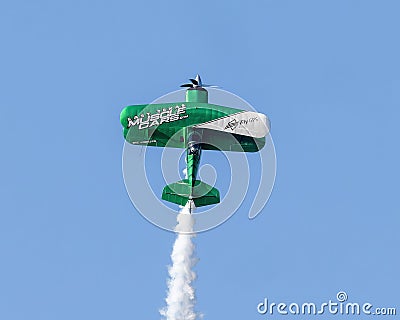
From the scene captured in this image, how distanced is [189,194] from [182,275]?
24.5 ft

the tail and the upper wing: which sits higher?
the upper wing

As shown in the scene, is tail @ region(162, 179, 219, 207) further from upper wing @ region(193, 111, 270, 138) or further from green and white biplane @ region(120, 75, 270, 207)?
upper wing @ region(193, 111, 270, 138)

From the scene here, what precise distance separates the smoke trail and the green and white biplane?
2.48m

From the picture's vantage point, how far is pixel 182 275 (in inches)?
4592

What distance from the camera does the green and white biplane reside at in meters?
112

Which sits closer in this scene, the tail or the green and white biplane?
the tail

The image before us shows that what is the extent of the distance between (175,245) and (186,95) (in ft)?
34.9

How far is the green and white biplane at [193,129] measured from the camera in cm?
11219

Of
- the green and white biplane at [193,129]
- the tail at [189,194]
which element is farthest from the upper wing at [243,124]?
the tail at [189,194]

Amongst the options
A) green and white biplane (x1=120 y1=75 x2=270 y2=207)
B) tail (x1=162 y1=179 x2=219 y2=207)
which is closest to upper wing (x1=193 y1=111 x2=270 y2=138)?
green and white biplane (x1=120 y1=75 x2=270 y2=207)

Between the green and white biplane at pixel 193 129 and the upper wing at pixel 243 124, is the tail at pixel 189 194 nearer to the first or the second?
the green and white biplane at pixel 193 129

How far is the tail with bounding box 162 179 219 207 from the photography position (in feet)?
367

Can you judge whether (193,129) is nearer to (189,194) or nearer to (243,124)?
(243,124)

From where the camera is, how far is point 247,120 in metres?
113
